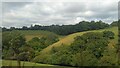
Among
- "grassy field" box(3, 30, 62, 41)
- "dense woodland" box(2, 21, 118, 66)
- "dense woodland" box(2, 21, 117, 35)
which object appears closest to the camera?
"dense woodland" box(2, 21, 118, 66)

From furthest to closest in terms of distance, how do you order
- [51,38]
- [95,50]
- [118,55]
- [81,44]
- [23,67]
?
[51,38], [81,44], [95,50], [118,55], [23,67]

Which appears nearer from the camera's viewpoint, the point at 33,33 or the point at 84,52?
the point at 84,52

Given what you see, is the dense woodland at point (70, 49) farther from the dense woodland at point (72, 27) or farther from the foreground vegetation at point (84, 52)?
the dense woodland at point (72, 27)

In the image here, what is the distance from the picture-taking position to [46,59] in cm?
3084

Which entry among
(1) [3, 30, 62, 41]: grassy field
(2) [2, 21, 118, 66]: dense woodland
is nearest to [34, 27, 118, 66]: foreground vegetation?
(2) [2, 21, 118, 66]: dense woodland

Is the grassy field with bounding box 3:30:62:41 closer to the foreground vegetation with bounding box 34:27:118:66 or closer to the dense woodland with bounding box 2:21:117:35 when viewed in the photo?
the dense woodland with bounding box 2:21:117:35

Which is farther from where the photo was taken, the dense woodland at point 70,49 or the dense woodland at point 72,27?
the dense woodland at point 72,27

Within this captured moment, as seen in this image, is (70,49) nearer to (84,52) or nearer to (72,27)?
(84,52)

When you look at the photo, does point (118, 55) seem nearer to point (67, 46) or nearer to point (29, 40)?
point (67, 46)

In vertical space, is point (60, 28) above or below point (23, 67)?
above

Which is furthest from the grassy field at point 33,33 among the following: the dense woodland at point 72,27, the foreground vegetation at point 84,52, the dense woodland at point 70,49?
the foreground vegetation at point 84,52

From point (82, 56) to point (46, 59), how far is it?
496 cm

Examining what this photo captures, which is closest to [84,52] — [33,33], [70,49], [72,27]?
[70,49]

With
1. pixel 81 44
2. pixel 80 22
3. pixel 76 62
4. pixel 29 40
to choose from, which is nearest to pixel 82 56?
pixel 76 62
